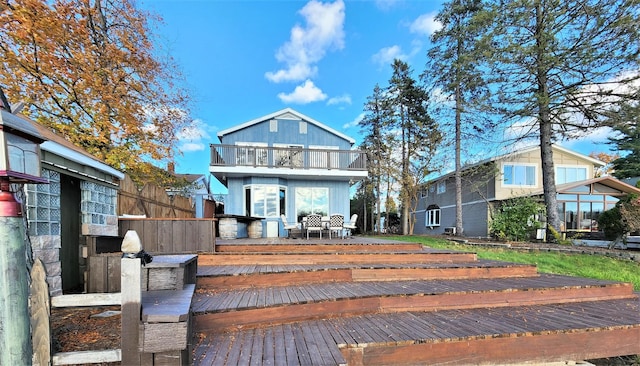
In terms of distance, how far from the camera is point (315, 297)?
3111mm

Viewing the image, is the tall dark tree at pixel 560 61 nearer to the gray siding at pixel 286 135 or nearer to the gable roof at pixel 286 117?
the gable roof at pixel 286 117

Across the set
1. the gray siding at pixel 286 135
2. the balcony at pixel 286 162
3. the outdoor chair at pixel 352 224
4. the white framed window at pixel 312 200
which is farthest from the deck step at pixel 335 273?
the gray siding at pixel 286 135

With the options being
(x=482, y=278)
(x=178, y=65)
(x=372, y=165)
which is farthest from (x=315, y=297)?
(x=372, y=165)

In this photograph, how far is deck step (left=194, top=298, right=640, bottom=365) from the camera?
2262mm

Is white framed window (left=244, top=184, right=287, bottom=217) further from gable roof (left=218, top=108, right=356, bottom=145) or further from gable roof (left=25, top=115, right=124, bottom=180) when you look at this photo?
gable roof (left=25, top=115, right=124, bottom=180)

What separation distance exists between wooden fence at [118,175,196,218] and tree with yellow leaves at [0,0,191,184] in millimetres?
1596

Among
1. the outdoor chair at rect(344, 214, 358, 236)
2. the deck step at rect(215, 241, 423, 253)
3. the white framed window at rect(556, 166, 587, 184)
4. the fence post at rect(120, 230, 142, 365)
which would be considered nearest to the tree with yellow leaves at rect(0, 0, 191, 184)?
the deck step at rect(215, 241, 423, 253)

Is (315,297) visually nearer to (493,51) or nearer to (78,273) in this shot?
(78,273)

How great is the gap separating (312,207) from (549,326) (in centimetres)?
955

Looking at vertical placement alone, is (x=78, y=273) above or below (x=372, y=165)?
below

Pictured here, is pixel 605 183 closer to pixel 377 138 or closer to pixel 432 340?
pixel 377 138

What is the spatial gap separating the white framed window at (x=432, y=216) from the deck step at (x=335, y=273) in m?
16.9

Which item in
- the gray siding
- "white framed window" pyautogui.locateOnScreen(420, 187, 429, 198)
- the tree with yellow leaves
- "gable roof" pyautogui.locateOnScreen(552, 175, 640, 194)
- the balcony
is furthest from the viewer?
"white framed window" pyautogui.locateOnScreen(420, 187, 429, 198)

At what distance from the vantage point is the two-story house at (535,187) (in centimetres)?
1448
